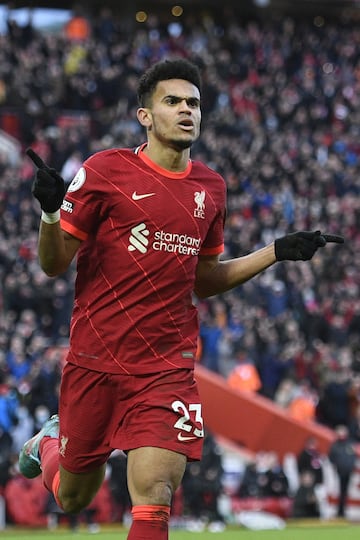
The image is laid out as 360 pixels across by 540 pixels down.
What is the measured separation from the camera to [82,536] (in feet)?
43.9

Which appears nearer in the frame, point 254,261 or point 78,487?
point 78,487

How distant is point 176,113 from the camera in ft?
21.6

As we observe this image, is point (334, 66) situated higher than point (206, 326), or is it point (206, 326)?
point (334, 66)

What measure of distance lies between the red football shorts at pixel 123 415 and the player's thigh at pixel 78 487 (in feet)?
0.24

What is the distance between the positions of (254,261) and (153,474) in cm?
140

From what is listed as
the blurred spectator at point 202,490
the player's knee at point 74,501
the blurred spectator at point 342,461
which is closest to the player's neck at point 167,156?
the player's knee at point 74,501

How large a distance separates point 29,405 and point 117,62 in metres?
16.0

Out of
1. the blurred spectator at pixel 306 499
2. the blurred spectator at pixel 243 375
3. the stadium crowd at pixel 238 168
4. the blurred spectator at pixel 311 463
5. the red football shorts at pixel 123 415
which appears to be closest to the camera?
the red football shorts at pixel 123 415

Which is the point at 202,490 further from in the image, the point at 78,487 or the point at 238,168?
the point at 238,168

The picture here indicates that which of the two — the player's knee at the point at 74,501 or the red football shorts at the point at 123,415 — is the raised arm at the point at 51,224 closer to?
the red football shorts at the point at 123,415

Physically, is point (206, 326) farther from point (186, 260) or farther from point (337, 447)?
point (186, 260)

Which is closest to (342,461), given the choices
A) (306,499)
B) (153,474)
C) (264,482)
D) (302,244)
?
(306,499)

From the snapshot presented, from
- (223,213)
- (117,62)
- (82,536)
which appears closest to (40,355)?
(82,536)

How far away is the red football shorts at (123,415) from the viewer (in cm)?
634
